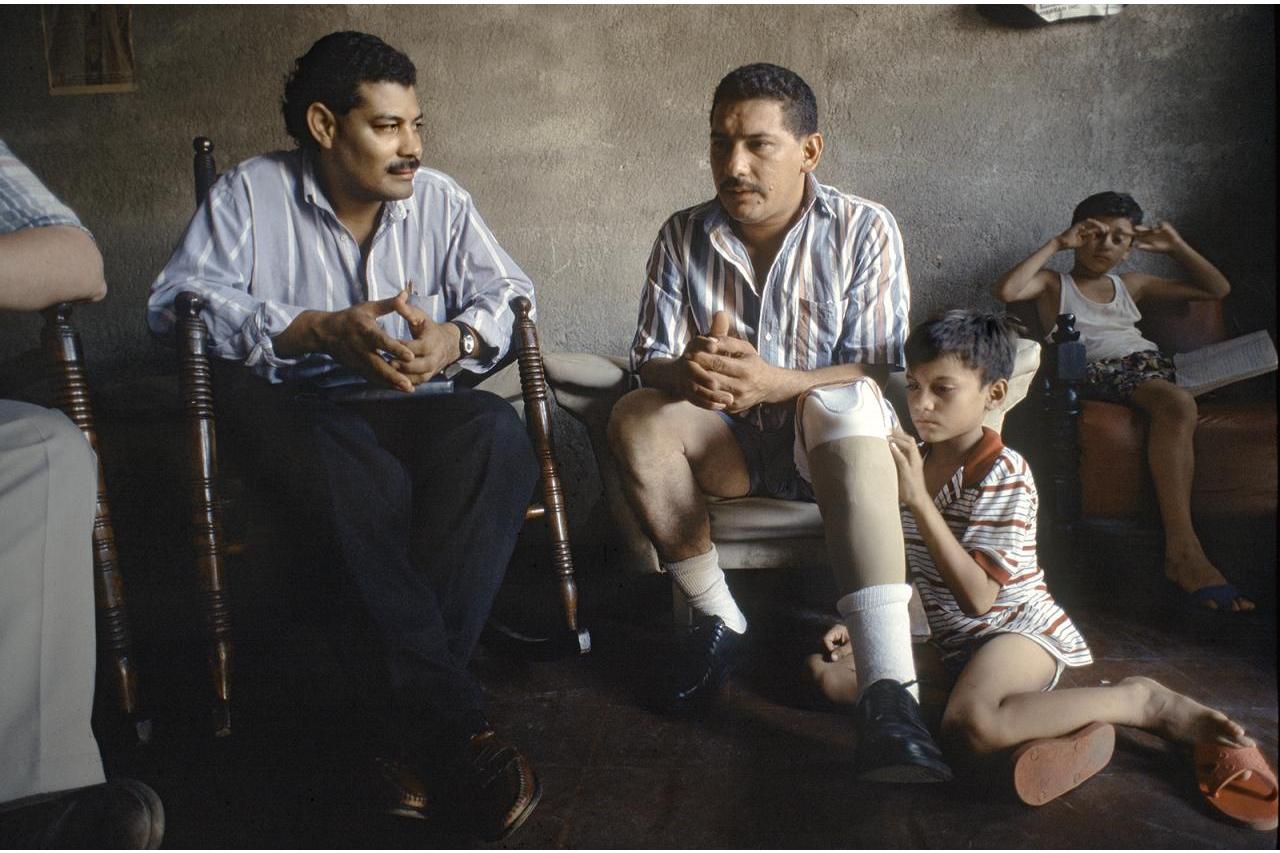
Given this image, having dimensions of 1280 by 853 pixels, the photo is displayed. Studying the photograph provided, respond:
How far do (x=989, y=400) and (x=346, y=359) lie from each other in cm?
117

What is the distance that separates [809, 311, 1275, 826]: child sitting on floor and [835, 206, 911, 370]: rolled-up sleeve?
0.24 m

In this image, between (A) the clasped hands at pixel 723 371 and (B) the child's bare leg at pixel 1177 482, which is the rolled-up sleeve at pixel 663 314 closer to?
(A) the clasped hands at pixel 723 371

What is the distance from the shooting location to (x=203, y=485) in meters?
1.53

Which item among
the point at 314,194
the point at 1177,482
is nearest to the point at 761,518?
the point at 1177,482

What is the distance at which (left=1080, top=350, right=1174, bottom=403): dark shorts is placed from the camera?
2072 mm

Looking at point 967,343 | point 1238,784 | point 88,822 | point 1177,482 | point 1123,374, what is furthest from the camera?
point 1123,374

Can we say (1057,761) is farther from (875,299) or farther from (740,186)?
(740,186)

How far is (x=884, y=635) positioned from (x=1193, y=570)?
43.0 inches

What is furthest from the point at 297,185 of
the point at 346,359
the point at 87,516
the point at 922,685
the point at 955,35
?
the point at 955,35

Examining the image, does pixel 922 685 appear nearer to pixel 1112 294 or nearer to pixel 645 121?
pixel 1112 294

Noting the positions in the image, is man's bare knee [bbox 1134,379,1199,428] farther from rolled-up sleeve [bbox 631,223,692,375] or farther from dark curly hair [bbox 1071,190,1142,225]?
rolled-up sleeve [bbox 631,223,692,375]

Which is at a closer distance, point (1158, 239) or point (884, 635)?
point (884, 635)

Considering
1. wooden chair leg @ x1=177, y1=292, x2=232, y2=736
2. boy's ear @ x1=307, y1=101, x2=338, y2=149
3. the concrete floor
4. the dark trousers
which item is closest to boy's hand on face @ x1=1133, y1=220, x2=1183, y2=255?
the concrete floor

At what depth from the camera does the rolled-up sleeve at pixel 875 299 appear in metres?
1.70
